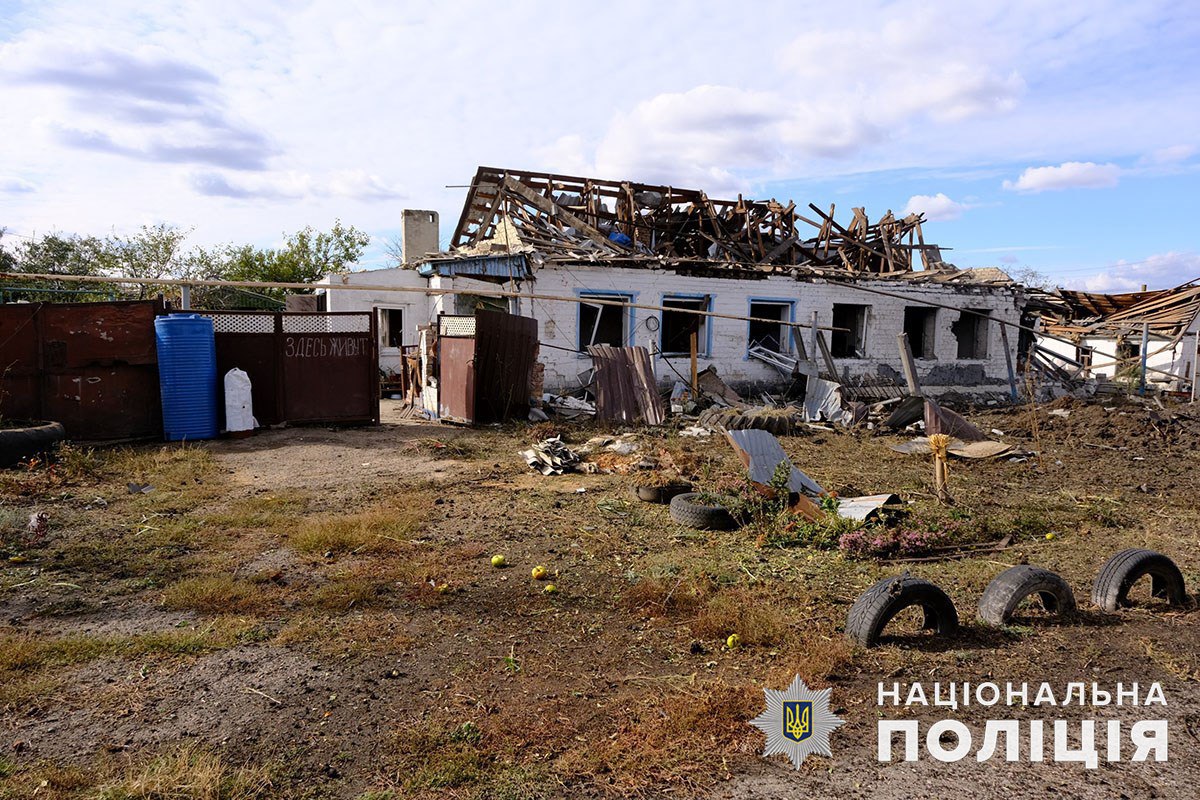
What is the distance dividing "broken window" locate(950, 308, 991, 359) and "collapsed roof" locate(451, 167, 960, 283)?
1359 mm

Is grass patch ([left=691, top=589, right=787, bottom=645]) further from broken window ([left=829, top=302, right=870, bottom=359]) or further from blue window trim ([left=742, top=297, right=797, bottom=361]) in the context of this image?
broken window ([left=829, top=302, right=870, bottom=359])

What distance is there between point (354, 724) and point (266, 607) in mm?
1668

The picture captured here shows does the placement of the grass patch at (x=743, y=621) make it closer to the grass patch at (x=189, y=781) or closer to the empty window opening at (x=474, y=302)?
the grass patch at (x=189, y=781)

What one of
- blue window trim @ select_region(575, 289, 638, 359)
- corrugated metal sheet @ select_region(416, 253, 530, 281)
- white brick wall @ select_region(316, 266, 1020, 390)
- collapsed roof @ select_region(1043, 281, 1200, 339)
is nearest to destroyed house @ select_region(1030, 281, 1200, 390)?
collapsed roof @ select_region(1043, 281, 1200, 339)

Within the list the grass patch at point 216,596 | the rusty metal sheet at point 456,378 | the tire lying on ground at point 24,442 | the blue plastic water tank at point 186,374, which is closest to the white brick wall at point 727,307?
the rusty metal sheet at point 456,378

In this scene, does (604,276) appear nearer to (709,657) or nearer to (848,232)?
(848,232)

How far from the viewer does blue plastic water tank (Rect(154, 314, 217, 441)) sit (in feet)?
33.2

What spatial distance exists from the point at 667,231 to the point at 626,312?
3.80 metres

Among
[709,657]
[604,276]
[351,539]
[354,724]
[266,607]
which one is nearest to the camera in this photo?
[354,724]

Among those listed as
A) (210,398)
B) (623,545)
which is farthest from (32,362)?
(623,545)

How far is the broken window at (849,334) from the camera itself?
18.1 meters

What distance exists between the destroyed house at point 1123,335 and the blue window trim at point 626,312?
413 inches

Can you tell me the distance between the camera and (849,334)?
1873cm

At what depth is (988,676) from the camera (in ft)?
12.2
